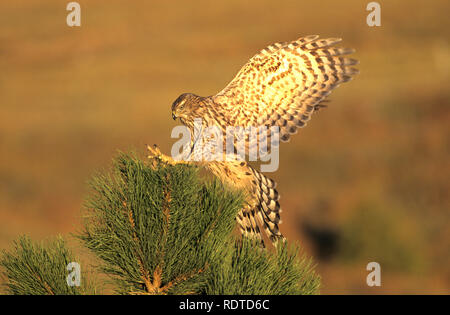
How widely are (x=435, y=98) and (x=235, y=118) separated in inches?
1601

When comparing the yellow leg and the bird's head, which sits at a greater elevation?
the bird's head

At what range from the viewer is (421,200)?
29469 millimetres

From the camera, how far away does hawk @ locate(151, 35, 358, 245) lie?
16.9ft

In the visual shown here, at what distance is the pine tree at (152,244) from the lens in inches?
140

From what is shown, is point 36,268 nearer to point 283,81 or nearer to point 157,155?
point 157,155

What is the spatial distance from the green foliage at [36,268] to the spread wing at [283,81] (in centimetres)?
213

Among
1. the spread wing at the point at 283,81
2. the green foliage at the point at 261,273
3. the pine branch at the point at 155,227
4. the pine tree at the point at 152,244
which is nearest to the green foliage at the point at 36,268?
the pine tree at the point at 152,244

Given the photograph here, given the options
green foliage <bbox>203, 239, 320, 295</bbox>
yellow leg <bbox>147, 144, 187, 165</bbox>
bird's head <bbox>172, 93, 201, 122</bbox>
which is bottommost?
green foliage <bbox>203, 239, 320, 295</bbox>

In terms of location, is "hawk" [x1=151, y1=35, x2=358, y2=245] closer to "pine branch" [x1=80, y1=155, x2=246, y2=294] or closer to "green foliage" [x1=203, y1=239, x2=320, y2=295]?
"green foliage" [x1=203, y1=239, x2=320, y2=295]

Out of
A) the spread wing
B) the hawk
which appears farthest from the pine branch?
the spread wing

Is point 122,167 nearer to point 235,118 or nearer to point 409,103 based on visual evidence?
point 235,118

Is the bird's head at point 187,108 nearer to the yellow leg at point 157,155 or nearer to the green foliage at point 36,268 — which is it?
the yellow leg at point 157,155

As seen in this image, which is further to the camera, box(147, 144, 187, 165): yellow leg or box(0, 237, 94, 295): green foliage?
box(147, 144, 187, 165): yellow leg
